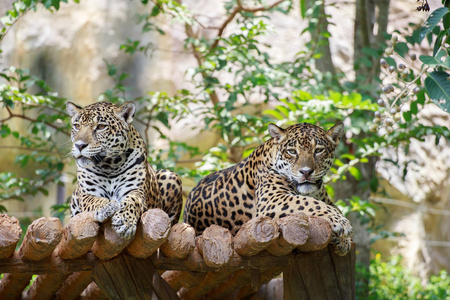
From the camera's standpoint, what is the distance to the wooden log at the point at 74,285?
5.44 meters

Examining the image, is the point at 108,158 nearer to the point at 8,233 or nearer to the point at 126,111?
the point at 126,111

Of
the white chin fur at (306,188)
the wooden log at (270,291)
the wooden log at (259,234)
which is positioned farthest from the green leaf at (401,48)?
the wooden log at (270,291)

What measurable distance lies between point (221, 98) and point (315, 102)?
530cm

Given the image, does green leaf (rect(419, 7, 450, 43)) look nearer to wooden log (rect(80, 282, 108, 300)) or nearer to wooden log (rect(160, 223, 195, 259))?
wooden log (rect(160, 223, 195, 259))

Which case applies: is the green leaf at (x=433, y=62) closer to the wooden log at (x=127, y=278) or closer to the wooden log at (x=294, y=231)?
the wooden log at (x=294, y=231)

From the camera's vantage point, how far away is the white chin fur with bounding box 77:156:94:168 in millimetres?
4965

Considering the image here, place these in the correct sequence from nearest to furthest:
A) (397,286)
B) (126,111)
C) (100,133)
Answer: (100,133)
(126,111)
(397,286)

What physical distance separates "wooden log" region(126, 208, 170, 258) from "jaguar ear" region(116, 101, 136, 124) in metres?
1.41

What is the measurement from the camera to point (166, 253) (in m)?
4.44

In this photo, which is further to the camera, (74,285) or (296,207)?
(74,285)

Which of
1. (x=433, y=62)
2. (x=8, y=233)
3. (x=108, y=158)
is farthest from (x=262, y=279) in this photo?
(x=433, y=62)

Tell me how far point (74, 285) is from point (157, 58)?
8.77 meters

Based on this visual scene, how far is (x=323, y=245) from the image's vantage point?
4316 millimetres

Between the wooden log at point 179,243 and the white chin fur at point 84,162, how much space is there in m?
1.08
